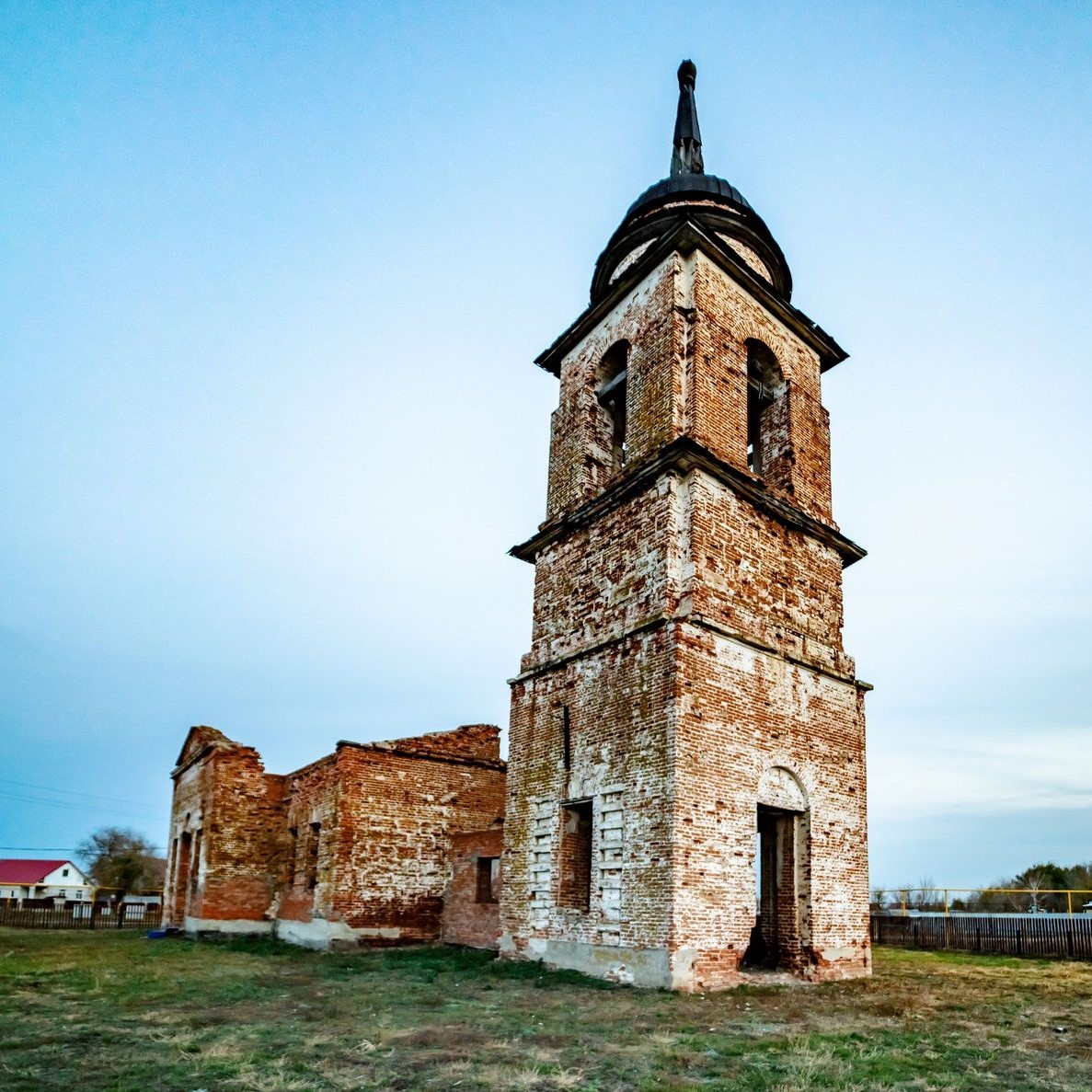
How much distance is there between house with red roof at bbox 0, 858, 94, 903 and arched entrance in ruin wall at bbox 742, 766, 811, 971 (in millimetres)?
70824

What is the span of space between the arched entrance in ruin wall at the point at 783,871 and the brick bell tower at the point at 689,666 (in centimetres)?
3

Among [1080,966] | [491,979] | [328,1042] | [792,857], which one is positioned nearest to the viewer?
[328,1042]

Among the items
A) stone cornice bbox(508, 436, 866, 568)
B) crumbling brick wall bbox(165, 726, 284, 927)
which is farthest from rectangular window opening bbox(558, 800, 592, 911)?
crumbling brick wall bbox(165, 726, 284, 927)

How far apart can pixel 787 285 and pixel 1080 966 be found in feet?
43.6

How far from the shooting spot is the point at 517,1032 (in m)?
7.22

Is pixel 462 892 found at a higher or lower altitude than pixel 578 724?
lower

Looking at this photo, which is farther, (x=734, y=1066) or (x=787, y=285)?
(x=787, y=285)

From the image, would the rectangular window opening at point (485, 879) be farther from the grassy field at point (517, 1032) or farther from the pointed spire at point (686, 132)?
the pointed spire at point (686, 132)

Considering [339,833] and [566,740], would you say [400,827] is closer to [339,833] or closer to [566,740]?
[339,833]

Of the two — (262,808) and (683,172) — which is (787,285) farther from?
(262,808)

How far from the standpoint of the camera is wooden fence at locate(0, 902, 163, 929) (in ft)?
90.7

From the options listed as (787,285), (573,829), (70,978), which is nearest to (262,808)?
(70,978)

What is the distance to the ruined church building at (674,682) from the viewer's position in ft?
34.4

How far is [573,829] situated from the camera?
11977 millimetres
